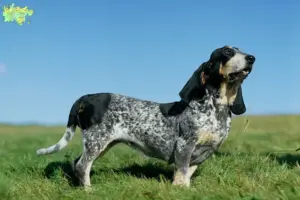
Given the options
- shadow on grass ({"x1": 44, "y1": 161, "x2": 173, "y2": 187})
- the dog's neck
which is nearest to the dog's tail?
shadow on grass ({"x1": 44, "y1": 161, "x2": 173, "y2": 187})

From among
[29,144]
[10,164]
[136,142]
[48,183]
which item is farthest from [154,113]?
[29,144]

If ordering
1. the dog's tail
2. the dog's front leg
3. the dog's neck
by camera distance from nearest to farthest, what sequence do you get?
1. the dog's neck
2. the dog's front leg
3. the dog's tail

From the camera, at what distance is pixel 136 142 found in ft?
29.4

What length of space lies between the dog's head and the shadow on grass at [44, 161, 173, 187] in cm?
209

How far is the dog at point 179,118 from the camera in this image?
8117 mm

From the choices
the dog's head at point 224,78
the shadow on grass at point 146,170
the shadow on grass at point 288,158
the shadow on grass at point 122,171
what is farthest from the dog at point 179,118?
the shadow on grass at point 288,158

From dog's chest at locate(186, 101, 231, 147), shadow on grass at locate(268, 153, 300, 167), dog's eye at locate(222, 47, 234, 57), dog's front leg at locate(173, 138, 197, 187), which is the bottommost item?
shadow on grass at locate(268, 153, 300, 167)

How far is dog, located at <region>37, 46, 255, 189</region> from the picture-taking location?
812 cm

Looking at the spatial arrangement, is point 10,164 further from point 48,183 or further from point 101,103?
point 101,103

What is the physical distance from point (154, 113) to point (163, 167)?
2154 millimetres

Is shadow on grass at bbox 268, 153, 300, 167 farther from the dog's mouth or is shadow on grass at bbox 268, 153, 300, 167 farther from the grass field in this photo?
the dog's mouth

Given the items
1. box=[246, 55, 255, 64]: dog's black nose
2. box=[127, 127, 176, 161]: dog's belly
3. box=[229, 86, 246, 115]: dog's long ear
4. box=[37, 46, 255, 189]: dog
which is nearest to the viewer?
box=[246, 55, 255, 64]: dog's black nose

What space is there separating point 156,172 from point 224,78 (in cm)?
305

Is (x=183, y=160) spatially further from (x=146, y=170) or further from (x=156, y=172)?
(x=146, y=170)
